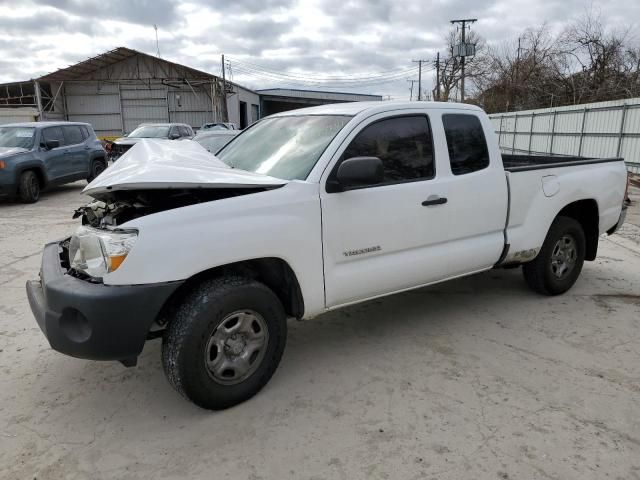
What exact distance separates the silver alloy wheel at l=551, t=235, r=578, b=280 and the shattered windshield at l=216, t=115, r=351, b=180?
8.95 ft

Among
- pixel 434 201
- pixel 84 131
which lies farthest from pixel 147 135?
pixel 434 201

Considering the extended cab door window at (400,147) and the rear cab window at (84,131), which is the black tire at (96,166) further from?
the extended cab door window at (400,147)

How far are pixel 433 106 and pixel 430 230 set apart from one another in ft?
3.34

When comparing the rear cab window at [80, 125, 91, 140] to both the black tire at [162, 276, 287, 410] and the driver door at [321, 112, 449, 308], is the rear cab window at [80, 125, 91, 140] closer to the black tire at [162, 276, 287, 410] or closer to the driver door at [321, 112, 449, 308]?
the driver door at [321, 112, 449, 308]

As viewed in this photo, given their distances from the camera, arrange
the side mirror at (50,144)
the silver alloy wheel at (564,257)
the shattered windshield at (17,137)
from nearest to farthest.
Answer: the silver alloy wheel at (564,257)
the shattered windshield at (17,137)
the side mirror at (50,144)

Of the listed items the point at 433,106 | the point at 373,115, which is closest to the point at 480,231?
the point at 433,106

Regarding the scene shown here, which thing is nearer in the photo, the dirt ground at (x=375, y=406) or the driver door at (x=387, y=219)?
the dirt ground at (x=375, y=406)

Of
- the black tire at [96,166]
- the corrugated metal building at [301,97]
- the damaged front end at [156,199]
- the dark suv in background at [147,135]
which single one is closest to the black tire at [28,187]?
the black tire at [96,166]

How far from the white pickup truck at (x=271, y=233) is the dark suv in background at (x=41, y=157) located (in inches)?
322

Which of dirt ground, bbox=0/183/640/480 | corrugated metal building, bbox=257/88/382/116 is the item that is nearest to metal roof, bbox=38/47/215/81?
corrugated metal building, bbox=257/88/382/116

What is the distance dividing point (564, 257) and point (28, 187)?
10725 millimetres

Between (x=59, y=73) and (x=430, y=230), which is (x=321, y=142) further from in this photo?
(x=59, y=73)

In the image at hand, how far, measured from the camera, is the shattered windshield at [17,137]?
37.2ft

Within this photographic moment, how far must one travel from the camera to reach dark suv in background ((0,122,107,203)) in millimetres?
10680
